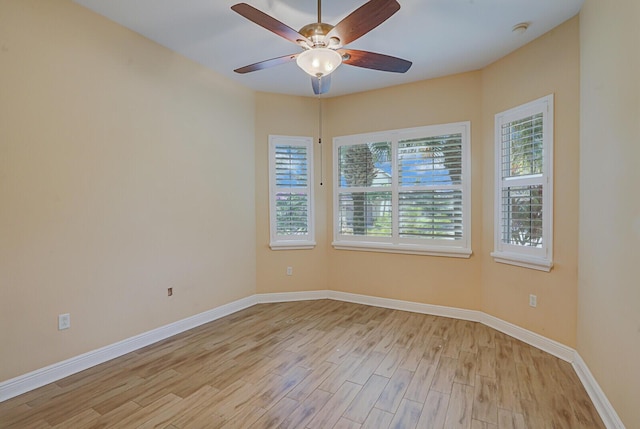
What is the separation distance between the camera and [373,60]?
7.23 feet

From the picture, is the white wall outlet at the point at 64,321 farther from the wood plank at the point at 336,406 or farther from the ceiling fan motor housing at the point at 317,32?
the ceiling fan motor housing at the point at 317,32

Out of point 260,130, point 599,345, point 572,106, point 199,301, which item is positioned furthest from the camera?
point 260,130

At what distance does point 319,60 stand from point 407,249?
2639 mm

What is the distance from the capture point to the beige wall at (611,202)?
65.0 inches

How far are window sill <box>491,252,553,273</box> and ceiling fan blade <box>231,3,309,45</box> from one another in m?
2.73

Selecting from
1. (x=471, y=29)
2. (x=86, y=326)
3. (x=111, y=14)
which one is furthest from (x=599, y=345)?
(x=111, y=14)

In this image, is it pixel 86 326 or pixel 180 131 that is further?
pixel 180 131

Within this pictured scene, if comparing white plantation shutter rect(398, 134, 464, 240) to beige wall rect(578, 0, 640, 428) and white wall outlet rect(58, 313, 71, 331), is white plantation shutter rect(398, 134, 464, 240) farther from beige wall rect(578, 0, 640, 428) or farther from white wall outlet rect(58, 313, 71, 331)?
white wall outlet rect(58, 313, 71, 331)

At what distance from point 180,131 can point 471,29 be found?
2952 mm

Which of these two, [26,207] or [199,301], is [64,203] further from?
[199,301]

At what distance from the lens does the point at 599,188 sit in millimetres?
2109

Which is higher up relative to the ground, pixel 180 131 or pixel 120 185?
pixel 180 131

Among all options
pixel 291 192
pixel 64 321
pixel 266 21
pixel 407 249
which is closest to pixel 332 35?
pixel 266 21

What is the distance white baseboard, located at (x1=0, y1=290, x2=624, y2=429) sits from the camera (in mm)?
2117
